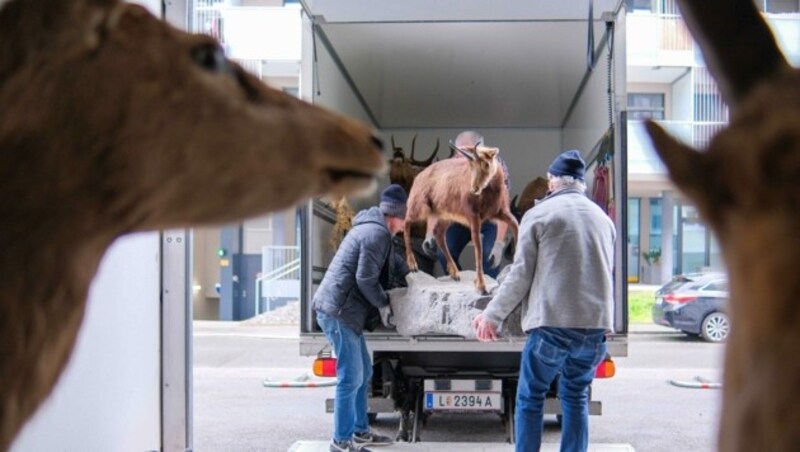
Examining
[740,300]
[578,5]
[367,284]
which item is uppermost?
[578,5]

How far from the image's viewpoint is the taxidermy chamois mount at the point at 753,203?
1.99 feet

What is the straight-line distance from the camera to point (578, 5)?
203 inches

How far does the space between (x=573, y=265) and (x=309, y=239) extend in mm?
1755

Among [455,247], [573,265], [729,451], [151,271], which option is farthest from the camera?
[455,247]

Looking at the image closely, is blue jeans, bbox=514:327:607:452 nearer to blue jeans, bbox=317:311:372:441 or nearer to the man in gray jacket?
the man in gray jacket

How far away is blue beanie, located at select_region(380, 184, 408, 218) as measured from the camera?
522 cm

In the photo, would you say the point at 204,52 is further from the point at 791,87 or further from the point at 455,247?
the point at 455,247

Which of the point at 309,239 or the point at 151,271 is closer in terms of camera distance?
the point at 151,271

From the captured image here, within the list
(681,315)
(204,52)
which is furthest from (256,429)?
(681,315)

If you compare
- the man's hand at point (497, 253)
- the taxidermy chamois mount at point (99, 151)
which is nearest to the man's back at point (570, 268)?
the man's hand at point (497, 253)

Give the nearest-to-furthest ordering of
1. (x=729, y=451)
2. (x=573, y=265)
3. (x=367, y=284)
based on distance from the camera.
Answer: (x=729, y=451), (x=573, y=265), (x=367, y=284)

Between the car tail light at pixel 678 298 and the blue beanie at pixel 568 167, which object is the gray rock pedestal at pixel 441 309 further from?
the car tail light at pixel 678 298

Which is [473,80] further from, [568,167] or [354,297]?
[568,167]

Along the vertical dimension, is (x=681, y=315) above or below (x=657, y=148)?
below
